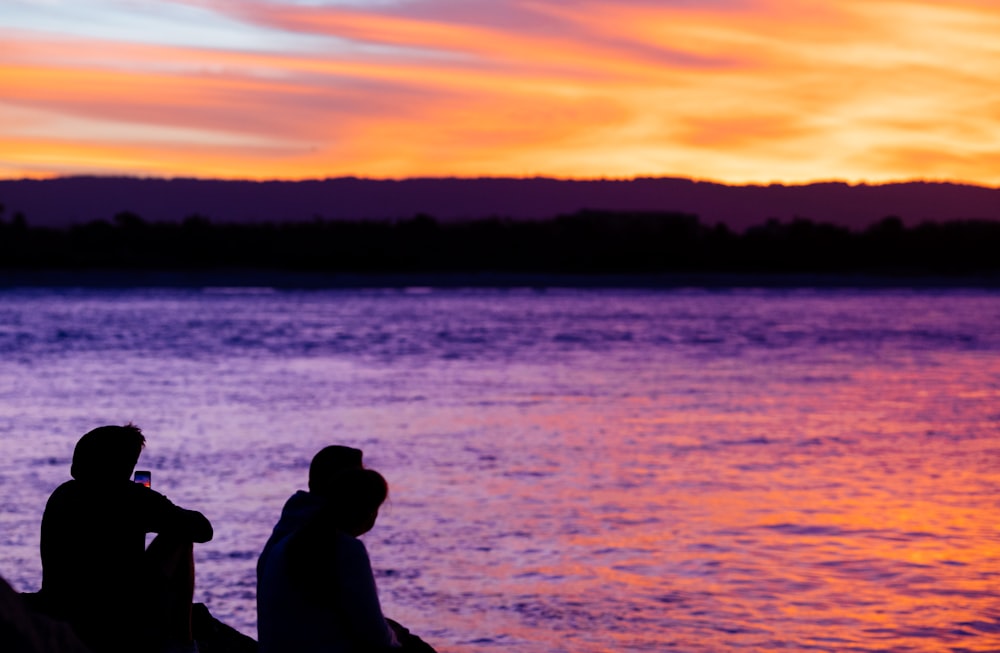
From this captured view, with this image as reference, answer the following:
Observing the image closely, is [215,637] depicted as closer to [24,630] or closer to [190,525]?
[190,525]

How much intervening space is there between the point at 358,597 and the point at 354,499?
1.10 feet

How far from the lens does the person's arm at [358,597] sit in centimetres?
428

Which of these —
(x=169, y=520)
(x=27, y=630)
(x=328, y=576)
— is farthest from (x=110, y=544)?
(x=27, y=630)

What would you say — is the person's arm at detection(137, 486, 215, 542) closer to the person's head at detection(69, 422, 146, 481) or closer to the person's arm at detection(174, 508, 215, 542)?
the person's arm at detection(174, 508, 215, 542)

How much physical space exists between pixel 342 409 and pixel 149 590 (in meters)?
20.3

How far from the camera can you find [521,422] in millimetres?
22359

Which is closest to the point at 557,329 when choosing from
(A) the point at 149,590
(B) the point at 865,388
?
(B) the point at 865,388

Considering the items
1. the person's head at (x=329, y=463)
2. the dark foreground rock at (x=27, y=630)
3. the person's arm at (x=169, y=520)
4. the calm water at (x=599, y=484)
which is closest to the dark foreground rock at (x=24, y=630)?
the dark foreground rock at (x=27, y=630)

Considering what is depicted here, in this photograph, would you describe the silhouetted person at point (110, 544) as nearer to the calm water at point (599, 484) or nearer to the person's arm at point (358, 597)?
the person's arm at point (358, 597)

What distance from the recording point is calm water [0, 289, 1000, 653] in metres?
9.41

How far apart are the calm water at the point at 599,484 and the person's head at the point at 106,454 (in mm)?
4104

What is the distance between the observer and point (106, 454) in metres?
4.80

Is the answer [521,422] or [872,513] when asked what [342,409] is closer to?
[521,422]

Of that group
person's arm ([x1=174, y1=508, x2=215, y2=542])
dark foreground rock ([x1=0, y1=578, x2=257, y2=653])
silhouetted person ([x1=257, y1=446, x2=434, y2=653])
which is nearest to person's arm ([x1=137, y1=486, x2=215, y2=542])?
person's arm ([x1=174, y1=508, x2=215, y2=542])
